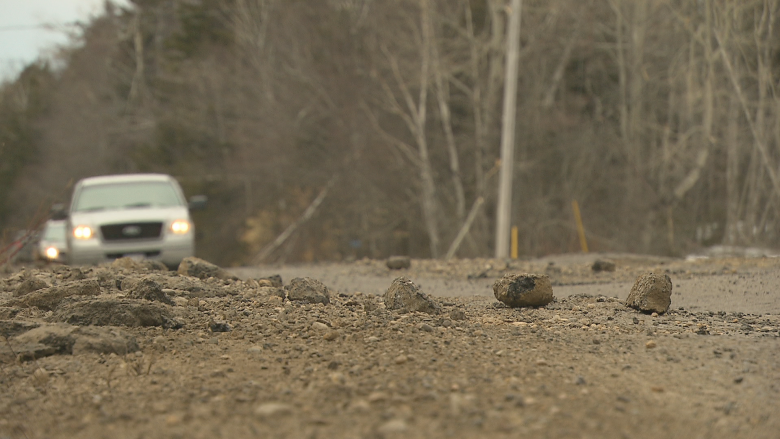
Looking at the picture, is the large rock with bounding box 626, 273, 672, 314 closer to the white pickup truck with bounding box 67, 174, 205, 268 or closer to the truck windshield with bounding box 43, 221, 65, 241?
the white pickup truck with bounding box 67, 174, 205, 268

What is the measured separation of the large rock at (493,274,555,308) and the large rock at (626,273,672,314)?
2.32 feet

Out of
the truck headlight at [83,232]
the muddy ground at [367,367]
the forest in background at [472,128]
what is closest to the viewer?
the muddy ground at [367,367]

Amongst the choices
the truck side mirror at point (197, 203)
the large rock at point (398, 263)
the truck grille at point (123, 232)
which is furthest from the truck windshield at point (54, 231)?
the large rock at point (398, 263)

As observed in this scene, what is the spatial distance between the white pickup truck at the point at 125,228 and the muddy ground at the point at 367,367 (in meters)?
7.08

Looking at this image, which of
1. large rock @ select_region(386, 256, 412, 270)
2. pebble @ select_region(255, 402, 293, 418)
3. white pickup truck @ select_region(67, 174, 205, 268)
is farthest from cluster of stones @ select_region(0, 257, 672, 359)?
white pickup truck @ select_region(67, 174, 205, 268)

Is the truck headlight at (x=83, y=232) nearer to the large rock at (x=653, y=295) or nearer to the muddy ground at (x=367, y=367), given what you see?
the muddy ground at (x=367, y=367)

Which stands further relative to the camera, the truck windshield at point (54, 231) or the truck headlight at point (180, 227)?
the truck windshield at point (54, 231)

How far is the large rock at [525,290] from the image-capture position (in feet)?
23.2

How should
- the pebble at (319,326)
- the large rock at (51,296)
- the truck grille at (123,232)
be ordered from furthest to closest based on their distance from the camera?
the truck grille at (123,232) → the large rock at (51,296) → the pebble at (319,326)

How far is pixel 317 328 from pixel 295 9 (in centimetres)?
3193

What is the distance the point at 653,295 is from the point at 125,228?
1020 centimetres

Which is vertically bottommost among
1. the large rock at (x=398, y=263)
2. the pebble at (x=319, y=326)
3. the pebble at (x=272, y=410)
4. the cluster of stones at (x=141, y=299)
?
the large rock at (x=398, y=263)

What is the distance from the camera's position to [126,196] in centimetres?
1571

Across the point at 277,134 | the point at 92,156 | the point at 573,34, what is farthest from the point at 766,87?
the point at 92,156
